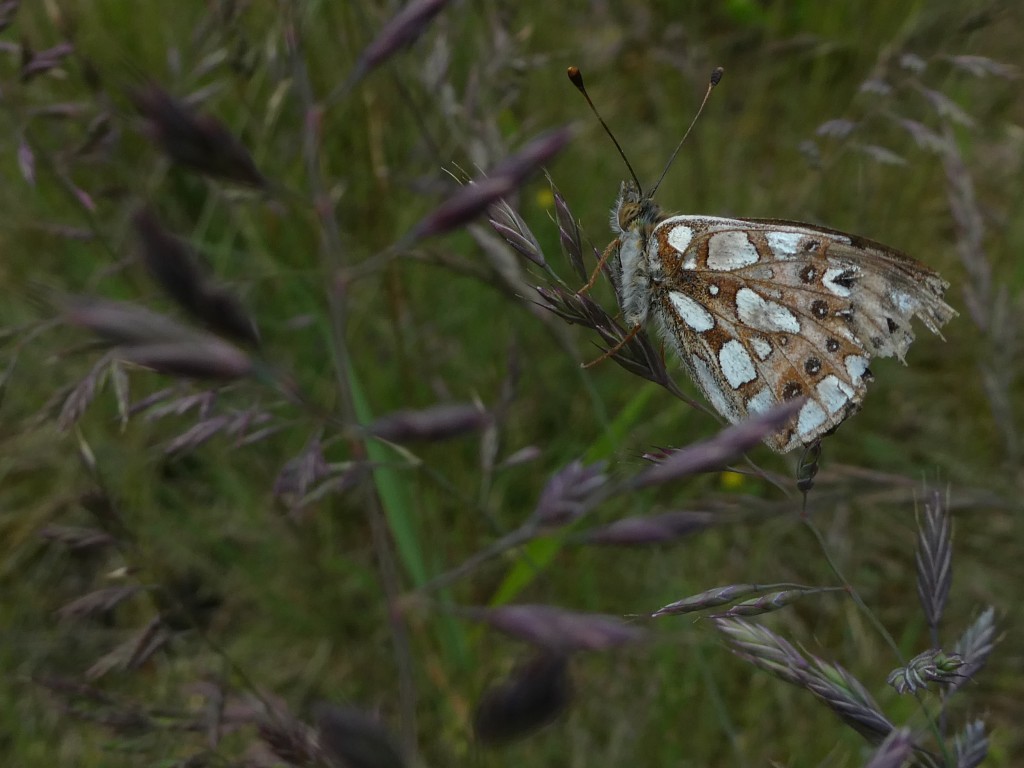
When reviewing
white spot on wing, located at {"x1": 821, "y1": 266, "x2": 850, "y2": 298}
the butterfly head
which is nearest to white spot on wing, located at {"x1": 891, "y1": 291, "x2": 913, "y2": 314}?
white spot on wing, located at {"x1": 821, "y1": 266, "x2": 850, "y2": 298}

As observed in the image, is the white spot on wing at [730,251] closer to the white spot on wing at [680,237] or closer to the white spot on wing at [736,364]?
the white spot on wing at [680,237]

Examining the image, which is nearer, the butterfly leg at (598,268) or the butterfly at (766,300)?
the butterfly leg at (598,268)

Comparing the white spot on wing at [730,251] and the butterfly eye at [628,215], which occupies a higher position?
the butterfly eye at [628,215]

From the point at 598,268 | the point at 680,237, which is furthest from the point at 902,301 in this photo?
the point at 598,268

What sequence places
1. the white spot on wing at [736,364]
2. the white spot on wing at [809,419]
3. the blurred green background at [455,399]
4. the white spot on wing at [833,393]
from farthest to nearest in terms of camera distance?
1. the blurred green background at [455,399]
2. the white spot on wing at [736,364]
3. the white spot on wing at [833,393]
4. the white spot on wing at [809,419]

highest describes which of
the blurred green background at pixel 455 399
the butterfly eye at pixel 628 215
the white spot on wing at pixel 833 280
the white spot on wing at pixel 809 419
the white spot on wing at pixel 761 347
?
the butterfly eye at pixel 628 215

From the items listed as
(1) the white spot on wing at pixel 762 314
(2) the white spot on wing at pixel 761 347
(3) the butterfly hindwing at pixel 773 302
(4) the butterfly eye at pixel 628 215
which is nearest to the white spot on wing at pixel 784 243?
(3) the butterfly hindwing at pixel 773 302

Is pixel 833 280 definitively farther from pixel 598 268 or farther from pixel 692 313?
pixel 598 268

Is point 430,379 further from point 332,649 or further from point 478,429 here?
point 478,429
